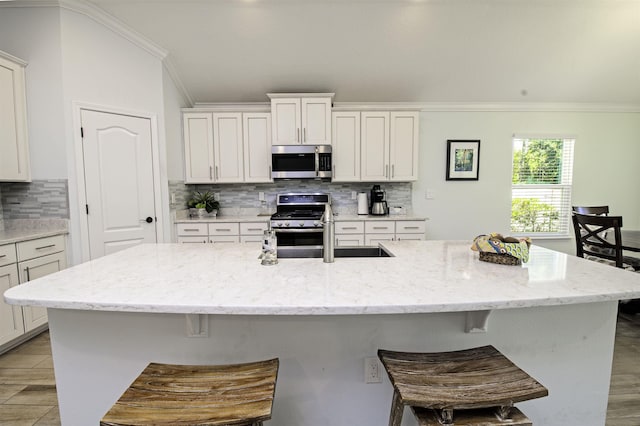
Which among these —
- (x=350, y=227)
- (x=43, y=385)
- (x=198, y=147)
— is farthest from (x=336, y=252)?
(x=198, y=147)

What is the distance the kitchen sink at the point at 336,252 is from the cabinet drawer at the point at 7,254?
2.11 m

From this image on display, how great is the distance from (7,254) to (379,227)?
324cm

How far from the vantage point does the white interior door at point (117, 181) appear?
292cm

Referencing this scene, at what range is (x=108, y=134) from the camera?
3000 millimetres

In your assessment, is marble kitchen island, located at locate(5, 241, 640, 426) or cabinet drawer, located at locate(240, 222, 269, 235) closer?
marble kitchen island, located at locate(5, 241, 640, 426)

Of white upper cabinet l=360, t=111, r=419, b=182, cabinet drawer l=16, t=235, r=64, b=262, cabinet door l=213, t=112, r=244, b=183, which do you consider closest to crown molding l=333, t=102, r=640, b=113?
white upper cabinet l=360, t=111, r=419, b=182

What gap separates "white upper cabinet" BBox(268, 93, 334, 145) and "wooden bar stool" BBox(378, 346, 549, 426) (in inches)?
115

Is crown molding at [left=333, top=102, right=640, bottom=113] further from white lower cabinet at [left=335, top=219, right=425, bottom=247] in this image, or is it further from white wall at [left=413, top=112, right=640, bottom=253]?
white lower cabinet at [left=335, top=219, right=425, bottom=247]

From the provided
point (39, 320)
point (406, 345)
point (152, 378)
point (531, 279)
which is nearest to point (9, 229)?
point (39, 320)

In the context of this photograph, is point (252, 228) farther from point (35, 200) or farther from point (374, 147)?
point (35, 200)

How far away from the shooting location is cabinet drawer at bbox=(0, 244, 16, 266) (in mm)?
2270

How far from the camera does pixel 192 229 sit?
141 inches

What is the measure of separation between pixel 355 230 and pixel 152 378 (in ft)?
9.08

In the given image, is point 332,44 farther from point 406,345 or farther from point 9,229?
point 9,229
